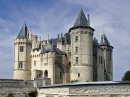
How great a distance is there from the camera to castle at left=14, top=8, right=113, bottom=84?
42.0 metres

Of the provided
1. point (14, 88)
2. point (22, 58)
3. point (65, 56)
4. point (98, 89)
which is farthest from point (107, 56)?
point (98, 89)

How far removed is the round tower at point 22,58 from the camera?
51.2 m

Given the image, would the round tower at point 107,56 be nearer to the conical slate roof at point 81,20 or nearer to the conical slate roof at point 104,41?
the conical slate roof at point 104,41

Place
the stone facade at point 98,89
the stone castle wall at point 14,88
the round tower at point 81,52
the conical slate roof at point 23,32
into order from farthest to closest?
1. the conical slate roof at point 23,32
2. the round tower at point 81,52
3. the stone castle wall at point 14,88
4. the stone facade at point 98,89

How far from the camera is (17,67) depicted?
169ft

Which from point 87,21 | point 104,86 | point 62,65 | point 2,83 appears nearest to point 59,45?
point 62,65

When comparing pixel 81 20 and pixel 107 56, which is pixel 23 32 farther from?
pixel 107 56

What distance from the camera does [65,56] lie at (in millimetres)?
46000

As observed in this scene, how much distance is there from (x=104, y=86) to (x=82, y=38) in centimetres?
2216

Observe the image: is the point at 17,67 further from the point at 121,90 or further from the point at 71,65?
the point at 121,90

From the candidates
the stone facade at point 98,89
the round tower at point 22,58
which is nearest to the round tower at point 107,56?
the round tower at point 22,58

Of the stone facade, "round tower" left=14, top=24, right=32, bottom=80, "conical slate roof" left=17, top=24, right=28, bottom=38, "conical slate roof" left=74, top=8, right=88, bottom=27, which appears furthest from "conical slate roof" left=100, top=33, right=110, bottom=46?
the stone facade

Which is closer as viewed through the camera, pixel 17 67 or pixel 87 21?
pixel 87 21

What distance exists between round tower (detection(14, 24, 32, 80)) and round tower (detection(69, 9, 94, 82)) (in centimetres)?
1248
